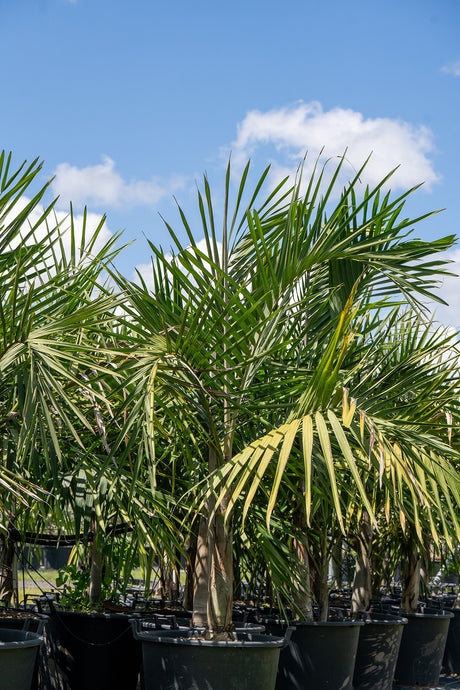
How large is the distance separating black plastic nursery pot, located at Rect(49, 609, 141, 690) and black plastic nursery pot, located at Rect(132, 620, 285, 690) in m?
1.10

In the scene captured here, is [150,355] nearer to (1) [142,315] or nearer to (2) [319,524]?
(1) [142,315]

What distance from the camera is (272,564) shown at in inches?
112

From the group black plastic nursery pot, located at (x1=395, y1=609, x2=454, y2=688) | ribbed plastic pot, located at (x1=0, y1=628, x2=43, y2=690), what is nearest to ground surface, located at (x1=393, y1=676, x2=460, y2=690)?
black plastic nursery pot, located at (x1=395, y1=609, x2=454, y2=688)

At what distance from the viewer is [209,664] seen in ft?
8.59

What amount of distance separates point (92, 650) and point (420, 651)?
258 centimetres

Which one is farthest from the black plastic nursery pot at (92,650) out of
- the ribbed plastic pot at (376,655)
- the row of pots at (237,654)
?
the ribbed plastic pot at (376,655)

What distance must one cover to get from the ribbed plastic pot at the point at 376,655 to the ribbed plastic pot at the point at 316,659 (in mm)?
704

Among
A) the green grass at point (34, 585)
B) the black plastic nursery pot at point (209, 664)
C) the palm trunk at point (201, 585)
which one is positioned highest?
the palm trunk at point (201, 585)

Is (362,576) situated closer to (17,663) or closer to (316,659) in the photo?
(316,659)

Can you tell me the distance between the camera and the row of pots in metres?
2.62

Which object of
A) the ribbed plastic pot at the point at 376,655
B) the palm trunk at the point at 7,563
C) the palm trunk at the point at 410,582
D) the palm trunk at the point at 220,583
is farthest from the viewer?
the palm trunk at the point at 410,582

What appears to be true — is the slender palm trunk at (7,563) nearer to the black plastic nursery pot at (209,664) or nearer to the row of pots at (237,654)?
the row of pots at (237,654)

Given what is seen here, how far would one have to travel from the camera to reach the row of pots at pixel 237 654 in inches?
103

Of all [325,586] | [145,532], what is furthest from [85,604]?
[145,532]
